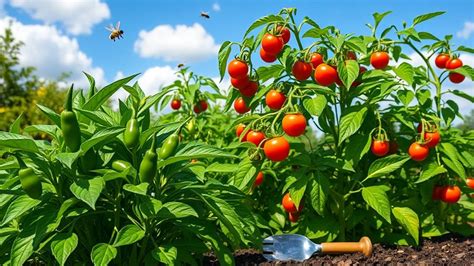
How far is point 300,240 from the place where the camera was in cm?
309

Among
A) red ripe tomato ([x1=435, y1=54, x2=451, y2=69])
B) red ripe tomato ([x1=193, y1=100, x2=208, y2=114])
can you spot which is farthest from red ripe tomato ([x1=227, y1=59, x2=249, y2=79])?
red ripe tomato ([x1=193, y1=100, x2=208, y2=114])

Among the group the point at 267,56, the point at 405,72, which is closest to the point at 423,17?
the point at 405,72

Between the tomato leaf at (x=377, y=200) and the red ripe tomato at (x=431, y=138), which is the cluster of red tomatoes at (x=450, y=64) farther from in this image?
the tomato leaf at (x=377, y=200)

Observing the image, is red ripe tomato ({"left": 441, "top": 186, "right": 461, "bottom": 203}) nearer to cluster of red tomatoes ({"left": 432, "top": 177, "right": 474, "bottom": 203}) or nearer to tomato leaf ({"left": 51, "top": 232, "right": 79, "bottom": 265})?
cluster of red tomatoes ({"left": 432, "top": 177, "right": 474, "bottom": 203})

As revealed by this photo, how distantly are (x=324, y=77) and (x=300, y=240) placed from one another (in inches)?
37.0

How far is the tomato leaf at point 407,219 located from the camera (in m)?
3.11

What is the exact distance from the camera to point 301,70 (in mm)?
2934

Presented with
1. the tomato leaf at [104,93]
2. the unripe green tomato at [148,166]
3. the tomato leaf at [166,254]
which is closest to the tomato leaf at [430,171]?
the tomato leaf at [166,254]

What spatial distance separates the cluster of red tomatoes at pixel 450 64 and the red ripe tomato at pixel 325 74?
106 cm

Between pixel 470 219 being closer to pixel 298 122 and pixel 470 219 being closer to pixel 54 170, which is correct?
pixel 298 122

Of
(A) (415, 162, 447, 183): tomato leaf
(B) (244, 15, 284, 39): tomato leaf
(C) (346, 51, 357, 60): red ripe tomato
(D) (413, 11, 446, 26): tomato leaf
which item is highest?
(D) (413, 11, 446, 26): tomato leaf

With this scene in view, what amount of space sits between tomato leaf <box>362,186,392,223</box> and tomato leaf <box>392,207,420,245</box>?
0.76 ft

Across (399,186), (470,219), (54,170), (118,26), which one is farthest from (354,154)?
(118,26)

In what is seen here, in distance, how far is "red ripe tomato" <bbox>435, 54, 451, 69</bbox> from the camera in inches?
140
